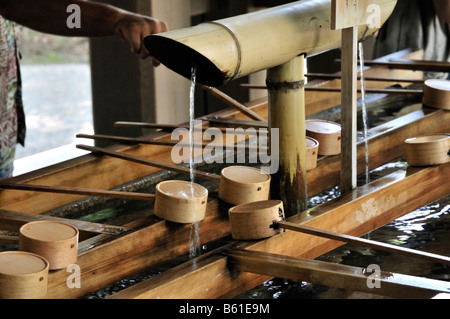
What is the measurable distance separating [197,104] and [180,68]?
5.57 m

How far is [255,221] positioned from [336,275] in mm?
385

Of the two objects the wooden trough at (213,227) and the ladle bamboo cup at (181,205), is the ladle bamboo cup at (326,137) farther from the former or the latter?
the ladle bamboo cup at (181,205)

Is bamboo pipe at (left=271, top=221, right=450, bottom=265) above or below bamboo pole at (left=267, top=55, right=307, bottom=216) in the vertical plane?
below

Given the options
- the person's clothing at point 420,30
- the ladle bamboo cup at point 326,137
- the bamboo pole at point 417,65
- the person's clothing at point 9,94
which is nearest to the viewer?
the ladle bamboo cup at point 326,137

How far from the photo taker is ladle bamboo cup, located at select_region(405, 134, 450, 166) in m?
3.18

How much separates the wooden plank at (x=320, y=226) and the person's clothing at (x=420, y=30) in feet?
10.3

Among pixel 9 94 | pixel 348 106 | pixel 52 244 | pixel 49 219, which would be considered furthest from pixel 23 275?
pixel 9 94

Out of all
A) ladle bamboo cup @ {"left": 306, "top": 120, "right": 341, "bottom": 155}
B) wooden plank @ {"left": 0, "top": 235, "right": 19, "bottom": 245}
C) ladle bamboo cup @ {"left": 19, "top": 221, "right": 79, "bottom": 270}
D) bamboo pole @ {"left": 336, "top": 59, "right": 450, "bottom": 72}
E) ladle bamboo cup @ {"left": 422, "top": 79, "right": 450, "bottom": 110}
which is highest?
bamboo pole @ {"left": 336, "top": 59, "right": 450, "bottom": 72}

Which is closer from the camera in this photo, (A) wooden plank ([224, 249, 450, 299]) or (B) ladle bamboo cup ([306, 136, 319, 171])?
(A) wooden plank ([224, 249, 450, 299])

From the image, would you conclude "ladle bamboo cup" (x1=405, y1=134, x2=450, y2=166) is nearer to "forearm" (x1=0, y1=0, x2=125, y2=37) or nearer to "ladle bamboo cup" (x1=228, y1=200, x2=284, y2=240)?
"ladle bamboo cup" (x1=228, y1=200, x2=284, y2=240)

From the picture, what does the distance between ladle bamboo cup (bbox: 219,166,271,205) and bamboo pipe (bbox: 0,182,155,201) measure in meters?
0.26

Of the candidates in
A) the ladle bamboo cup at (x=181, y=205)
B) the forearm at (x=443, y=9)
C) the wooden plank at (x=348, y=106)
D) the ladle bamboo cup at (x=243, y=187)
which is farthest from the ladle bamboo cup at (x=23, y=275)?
the forearm at (x=443, y=9)

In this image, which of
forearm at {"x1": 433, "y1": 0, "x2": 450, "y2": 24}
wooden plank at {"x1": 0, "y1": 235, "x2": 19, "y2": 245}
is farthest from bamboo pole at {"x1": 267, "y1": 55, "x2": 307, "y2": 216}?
forearm at {"x1": 433, "y1": 0, "x2": 450, "y2": 24}

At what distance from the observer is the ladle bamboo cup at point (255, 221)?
2516 millimetres
